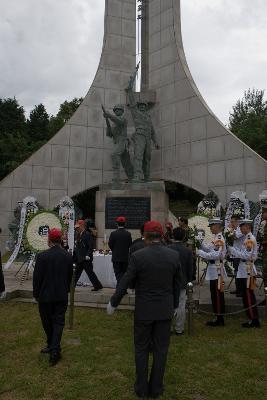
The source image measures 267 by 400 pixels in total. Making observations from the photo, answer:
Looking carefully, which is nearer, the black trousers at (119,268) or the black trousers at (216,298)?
the black trousers at (216,298)

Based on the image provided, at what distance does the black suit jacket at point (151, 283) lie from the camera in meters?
3.66

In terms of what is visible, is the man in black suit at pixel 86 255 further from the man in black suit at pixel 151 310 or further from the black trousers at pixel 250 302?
the man in black suit at pixel 151 310

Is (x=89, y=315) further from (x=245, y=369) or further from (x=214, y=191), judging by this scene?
(x=214, y=191)

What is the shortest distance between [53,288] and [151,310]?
1.50 m

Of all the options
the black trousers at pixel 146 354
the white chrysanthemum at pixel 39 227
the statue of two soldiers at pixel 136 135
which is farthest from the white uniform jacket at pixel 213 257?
the statue of two soldiers at pixel 136 135

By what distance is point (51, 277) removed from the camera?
185 inches

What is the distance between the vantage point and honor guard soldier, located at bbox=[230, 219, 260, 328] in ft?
20.6

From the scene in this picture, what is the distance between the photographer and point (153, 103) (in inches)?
702

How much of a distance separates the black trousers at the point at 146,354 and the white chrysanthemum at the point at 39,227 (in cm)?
724

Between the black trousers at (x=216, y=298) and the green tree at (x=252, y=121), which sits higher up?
the green tree at (x=252, y=121)

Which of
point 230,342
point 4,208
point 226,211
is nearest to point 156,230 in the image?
point 230,342

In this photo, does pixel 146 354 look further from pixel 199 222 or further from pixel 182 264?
pixel 199 222

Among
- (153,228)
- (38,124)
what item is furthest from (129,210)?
(38,124)

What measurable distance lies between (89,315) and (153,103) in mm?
12804
